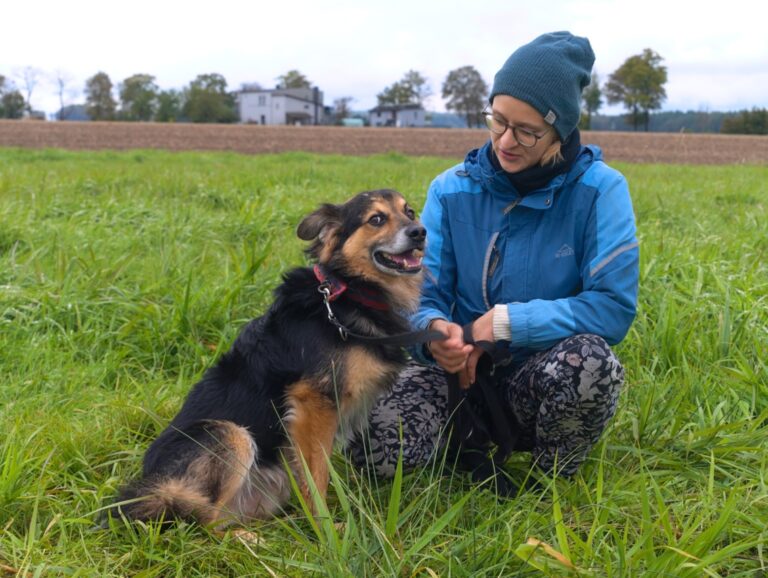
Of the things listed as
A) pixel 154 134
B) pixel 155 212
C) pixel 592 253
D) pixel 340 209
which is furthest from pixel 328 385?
pixel 154 134

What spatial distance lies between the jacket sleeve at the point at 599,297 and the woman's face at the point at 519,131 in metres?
0.27

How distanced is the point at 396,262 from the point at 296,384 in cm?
66

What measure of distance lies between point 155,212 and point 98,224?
0.74 meters

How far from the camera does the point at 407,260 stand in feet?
9.07

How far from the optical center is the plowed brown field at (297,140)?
96.4 feet

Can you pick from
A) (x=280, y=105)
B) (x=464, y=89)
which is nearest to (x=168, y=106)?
(x=280, y=105)

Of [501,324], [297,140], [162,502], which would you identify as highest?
[297,140]

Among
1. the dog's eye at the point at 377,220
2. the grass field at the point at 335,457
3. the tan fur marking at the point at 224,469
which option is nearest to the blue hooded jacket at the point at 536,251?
the dog's eye at the point at 377,220

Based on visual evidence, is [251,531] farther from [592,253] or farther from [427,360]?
[592,253]

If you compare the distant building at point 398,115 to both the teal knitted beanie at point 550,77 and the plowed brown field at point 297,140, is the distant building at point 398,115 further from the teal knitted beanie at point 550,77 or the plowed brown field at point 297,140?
the teal knitted beanie at point 550,77

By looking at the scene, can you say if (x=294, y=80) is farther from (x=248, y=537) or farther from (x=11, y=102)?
(x=248, y=537)

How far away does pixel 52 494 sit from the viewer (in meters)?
2.58

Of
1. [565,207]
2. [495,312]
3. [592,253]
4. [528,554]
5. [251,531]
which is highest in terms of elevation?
[565,207]

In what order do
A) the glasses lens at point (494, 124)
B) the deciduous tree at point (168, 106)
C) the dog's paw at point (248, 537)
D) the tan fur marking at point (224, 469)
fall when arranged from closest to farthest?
the dog's paw at point (248, 537)
the tan fur marking at point (224, 469)
the glasses lens at point (494, 124)
the deciduous tree at point (168, 106)
